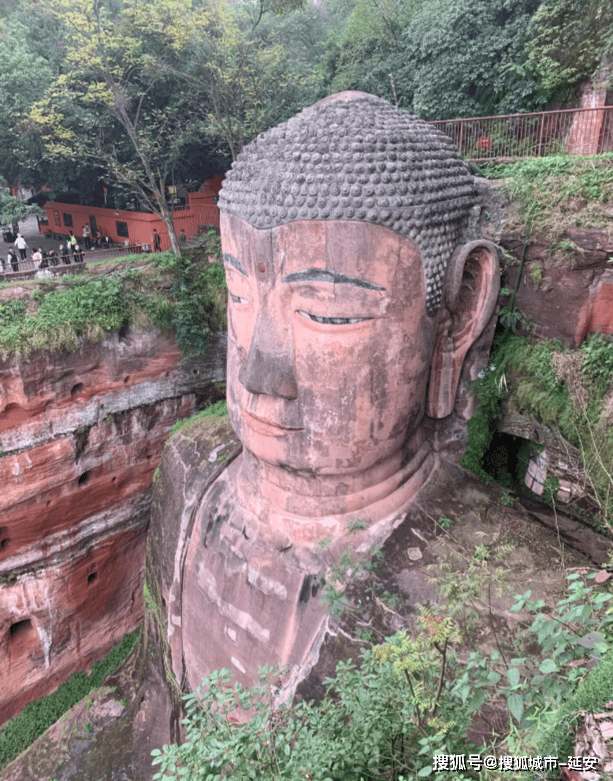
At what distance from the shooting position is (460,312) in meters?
4.81

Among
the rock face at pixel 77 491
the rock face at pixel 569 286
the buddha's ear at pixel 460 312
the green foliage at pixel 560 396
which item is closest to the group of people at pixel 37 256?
the rock face at pixel 77 491

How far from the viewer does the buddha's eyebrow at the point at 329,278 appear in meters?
4.09

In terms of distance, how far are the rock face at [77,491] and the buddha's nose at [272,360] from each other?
19.5 feet

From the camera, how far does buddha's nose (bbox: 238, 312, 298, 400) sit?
4293 mm

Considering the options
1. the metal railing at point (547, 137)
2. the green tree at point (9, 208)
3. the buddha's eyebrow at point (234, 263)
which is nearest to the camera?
the buddha's eyebrow at point (234, 263)

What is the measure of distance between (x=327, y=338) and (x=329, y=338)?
0.05 feet

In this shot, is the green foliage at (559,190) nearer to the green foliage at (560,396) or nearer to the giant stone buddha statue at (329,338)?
the giant stone buddha statue at (329,338)

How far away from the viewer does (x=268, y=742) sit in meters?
2.54

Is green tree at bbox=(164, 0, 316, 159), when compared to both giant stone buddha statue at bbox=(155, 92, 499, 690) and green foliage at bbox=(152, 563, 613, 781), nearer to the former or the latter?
giant stone buddha statue at bbox=(155, 92, 499, 690)

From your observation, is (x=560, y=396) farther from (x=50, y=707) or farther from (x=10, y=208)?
(x=10, y=208)

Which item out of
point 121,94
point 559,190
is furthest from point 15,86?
point 559,190

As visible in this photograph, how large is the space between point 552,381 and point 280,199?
8.73 ft

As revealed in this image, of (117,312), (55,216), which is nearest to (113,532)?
(117,312)

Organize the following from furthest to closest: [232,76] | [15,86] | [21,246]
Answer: [21,246], [15,86], [232,76]
